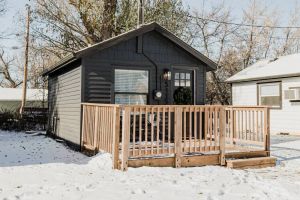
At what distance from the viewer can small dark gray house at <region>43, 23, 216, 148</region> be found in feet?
31.2

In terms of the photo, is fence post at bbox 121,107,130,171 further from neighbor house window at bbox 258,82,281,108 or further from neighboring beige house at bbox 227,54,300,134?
neighbor house window at bbox 258,82,281,108

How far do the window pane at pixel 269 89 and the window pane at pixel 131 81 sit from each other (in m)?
7.20

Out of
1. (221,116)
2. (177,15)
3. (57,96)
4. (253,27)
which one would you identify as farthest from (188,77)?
(253,27)

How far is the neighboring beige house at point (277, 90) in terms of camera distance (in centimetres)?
1365

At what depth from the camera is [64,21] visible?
19000 mm

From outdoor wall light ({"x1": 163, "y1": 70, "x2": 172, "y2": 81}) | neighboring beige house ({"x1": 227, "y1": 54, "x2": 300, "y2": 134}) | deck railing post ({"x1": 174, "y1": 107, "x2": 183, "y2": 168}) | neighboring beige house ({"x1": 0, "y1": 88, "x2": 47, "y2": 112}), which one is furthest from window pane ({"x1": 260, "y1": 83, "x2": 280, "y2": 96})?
neighboring beige house ({"x1": 0, "y1": 88, "x2": 47, "y2": 112})

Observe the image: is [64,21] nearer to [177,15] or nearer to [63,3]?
[63,3]

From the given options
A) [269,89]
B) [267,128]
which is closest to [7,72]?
[269,89]

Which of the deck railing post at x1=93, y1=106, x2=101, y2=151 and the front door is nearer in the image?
the deck railing post at x1=93, y1=106, x2=101, y2=151

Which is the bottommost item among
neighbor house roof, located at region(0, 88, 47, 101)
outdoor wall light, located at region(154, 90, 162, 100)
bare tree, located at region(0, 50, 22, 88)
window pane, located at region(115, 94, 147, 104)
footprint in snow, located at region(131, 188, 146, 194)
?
footprint in snow, located at region(131, 188, 146, 194)

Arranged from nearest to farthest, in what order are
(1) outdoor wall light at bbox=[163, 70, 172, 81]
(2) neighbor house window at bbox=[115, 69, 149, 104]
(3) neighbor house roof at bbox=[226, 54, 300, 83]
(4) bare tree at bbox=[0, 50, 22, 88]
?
(2) neighbor house window at bbox=[115, 69, 149, 104] < (1) outdoor wall light at bbox=[163, 70, 172, 81] < (3) neighbor house roof at bbox=[226, 54, 300, 83] < (4) bare tree at bbox=[0, 50, 22, 88]

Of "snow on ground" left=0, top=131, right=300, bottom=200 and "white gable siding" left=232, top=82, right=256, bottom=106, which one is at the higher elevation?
"white gable siding" left=232, top=82, right=256, bottom=106

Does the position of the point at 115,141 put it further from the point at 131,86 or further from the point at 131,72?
the point at 131,72

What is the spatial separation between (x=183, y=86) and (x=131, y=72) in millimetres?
1919
